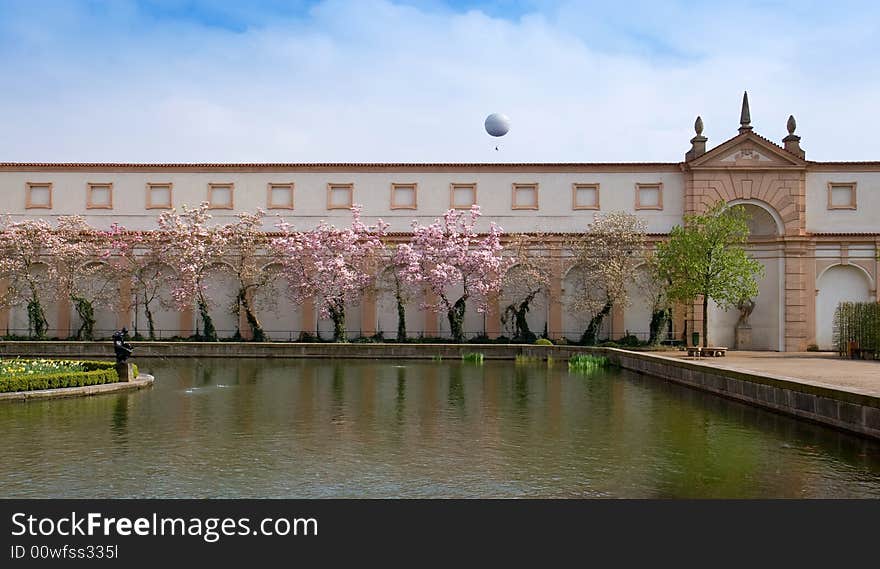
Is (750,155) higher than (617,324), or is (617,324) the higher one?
(750,155)

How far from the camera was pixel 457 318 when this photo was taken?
4381cm

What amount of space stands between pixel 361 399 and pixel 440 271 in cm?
2257

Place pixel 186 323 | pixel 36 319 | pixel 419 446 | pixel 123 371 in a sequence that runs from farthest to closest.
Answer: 1. pixel 186 323
2. pixel 36 319
3. pixel 123 371
4. pixel 419 446

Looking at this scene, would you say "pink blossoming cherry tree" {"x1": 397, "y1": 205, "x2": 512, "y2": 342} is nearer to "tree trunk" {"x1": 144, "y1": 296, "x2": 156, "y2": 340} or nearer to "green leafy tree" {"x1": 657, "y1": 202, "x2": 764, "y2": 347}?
"green leafy tree" {"x1": 657, "y1": 202, "x2": 764, "y2": 347}

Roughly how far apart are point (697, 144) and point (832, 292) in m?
10.5

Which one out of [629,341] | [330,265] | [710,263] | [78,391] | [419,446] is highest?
[330,265]

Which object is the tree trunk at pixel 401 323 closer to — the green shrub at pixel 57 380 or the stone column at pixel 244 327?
the stone column at pixel 244 327

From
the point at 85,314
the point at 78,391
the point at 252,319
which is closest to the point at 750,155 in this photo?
the point at 252,319

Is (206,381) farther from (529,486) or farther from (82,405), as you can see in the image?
(529,486)

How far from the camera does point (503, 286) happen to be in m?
45.0

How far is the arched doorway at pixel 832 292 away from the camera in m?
44.3

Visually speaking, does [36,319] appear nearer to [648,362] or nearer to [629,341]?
[629,341]

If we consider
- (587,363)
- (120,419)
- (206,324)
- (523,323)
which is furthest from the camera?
(206,324)
